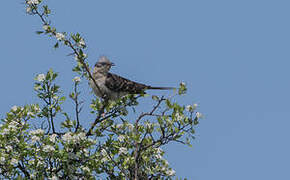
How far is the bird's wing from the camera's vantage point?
1083cm

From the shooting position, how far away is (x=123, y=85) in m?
11.2

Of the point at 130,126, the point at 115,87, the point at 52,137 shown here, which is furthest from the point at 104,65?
the point at 52,137

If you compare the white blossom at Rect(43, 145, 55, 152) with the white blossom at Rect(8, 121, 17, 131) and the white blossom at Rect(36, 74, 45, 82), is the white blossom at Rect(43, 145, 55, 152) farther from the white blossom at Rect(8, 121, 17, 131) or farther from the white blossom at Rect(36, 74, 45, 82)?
the white blossom at Rect(36, 74, 45, 82)

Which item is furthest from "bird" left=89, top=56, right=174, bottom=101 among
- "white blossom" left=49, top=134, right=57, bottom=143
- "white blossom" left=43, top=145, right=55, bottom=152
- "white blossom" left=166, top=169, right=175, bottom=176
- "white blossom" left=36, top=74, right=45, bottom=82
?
"white blossom" left=43, top=145, right=55, bottom=152

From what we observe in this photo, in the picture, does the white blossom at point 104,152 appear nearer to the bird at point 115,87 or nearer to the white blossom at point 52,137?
the white blossom at point 52,137

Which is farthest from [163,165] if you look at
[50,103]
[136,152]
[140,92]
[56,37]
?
[56,37]

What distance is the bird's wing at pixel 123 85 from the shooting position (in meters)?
10.8

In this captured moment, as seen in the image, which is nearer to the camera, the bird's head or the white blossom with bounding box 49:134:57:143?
the white blossom with bounding box 49:134:57:143

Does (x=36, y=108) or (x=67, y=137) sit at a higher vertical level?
(x=36, y=108)

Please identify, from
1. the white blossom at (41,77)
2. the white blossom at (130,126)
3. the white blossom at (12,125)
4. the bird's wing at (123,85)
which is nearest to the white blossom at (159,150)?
the white blossom at (130,126)

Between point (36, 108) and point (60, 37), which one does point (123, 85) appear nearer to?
point (36, 108)

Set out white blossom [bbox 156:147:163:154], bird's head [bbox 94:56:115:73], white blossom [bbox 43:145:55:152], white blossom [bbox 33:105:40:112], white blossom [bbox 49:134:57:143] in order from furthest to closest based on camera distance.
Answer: bird's head [bbox 94:56:115:73] < white blossom [bbox 33:105:40:112] < white blossom [bbox 156:147:163:154] < white blossom [bbox 49:134:57:143] < white blossom [bbox 43:145:55:152]

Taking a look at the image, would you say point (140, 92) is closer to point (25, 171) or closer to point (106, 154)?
point (106, 154)

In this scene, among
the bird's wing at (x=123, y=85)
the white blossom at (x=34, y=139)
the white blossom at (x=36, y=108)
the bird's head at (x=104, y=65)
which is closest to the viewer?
the white blossom at (x=34, y=139)
